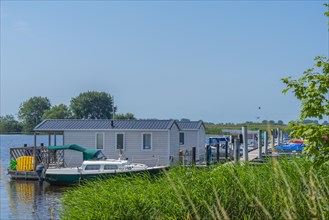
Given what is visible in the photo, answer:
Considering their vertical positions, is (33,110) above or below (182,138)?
above

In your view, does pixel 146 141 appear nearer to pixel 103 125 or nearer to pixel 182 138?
pixel 103 125

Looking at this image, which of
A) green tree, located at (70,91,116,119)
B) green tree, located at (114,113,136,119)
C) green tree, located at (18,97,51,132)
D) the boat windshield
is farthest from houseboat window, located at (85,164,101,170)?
green tree, located at (18,97,51,132)

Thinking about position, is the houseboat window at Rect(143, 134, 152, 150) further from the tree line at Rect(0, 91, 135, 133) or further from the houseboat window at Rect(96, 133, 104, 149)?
the tree line at Rect(0, 91, 135, 133)

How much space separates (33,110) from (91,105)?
2547 cm

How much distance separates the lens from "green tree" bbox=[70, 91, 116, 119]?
13138 cm

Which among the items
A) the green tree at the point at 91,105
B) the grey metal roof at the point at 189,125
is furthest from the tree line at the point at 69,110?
the grey metal roof at the point at 189,125

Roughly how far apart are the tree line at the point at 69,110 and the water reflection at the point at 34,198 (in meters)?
77.9

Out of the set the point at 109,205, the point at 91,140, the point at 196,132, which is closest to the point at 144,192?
the point at 109,205

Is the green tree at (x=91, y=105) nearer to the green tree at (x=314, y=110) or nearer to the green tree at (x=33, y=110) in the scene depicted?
the green tree at (x=33, y=110)

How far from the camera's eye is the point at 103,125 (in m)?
40.9

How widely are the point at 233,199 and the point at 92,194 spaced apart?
3.31 metres

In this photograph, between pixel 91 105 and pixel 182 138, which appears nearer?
pixel 182 138

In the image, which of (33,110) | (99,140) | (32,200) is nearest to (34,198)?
(32,200)

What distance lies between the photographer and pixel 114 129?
40.3 m
